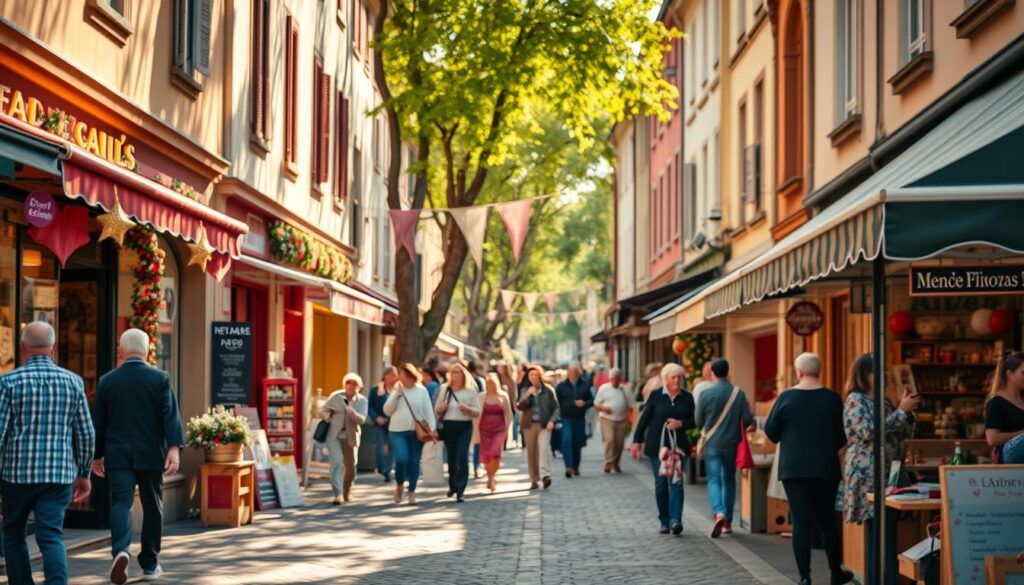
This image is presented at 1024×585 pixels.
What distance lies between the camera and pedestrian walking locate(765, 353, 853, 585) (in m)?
11.5

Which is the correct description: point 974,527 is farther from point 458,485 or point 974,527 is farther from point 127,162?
point 458,485

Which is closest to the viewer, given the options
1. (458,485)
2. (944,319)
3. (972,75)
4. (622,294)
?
(972,75)

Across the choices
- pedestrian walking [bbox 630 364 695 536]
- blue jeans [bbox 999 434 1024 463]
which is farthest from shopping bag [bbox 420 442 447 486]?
blue jeans [bbox 999 434 1024 463]

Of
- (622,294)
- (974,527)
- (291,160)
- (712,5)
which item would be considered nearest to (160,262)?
(291,160)

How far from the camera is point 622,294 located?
56.1 metres

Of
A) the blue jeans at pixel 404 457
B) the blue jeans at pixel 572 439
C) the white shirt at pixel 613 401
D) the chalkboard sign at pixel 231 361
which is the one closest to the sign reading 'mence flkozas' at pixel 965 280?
the chalkboard sign at pixel 231 361

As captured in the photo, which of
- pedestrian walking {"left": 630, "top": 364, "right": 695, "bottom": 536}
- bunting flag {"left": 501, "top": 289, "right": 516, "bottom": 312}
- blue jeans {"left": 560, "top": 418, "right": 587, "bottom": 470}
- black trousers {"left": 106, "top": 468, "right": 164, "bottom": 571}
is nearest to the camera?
black trousers {"left": 106, "top": 468, "right": 164, "bottom": 571}

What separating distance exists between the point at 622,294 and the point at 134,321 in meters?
41.4

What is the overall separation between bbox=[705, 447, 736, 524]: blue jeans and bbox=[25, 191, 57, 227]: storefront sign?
7385 mm

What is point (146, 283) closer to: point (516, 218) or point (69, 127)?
point (69, 127)

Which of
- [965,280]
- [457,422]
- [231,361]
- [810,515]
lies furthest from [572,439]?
[965,280]

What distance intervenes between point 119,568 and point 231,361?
7.01 metres

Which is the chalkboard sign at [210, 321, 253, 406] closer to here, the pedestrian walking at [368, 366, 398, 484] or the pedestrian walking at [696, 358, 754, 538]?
the pedestrian walking at [368, 366, 398, 484]

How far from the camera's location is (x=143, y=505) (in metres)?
11.5
